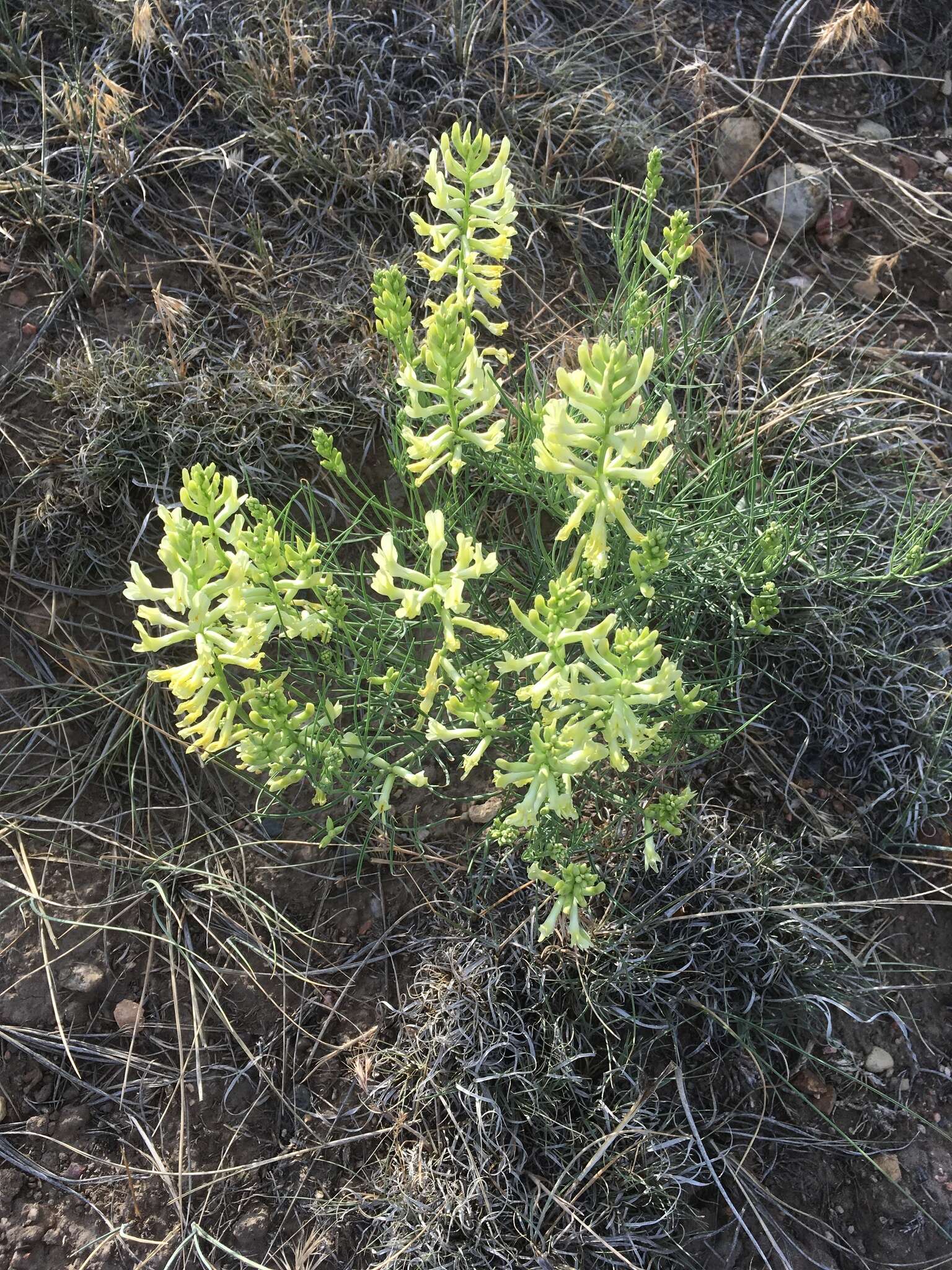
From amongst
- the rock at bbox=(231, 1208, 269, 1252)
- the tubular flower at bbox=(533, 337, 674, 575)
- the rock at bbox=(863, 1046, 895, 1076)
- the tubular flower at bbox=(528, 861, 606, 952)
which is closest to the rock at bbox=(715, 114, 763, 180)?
the tubular flower at bbox=(533, 337, 674, 575)

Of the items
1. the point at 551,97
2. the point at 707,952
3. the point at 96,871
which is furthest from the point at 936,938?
the point at 551,97

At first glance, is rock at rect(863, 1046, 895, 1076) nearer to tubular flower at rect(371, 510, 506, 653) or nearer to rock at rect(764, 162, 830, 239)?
tubular flower at rect(371, 510, 506, 653)

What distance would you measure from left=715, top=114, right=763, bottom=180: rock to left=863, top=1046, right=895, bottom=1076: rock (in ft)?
11.0

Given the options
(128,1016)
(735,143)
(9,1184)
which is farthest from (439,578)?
(735,143)

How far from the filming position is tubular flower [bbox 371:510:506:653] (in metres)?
1.81

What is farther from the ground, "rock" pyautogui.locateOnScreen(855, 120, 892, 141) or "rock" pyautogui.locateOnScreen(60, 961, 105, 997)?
"rock" pyautogui.locateOnScreen(855, 120, 892, 141)

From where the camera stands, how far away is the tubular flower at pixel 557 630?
177 centimetres

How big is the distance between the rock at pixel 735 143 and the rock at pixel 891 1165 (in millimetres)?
3619

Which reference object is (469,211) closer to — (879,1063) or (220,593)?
(220,593)

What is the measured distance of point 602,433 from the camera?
5.56ft

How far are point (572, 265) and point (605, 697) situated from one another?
2.35 m

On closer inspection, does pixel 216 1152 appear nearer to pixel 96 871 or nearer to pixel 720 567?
pixel 96 871

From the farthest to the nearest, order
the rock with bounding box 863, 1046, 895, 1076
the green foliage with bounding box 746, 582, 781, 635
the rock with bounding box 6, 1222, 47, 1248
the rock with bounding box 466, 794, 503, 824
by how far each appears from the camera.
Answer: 1. the rock with bounding box 466, 794, 503, 824
2. the rock with bounding box 863, 1046, 895, 1076
3. the rock with bounding box 6, 1222, 47, 1248
4. the green foliage with bounding box 746, 582, 781, 635

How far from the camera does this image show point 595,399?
1636 mm
